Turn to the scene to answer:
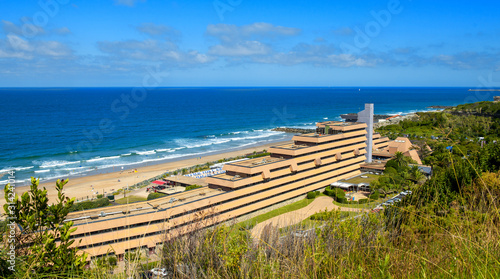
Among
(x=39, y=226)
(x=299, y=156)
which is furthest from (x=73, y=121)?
(x=39, y=226)

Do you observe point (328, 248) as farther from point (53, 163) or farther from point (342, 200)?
point (53, 163)

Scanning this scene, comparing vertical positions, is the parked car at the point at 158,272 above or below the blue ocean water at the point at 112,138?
above

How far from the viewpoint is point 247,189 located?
32.9 meters

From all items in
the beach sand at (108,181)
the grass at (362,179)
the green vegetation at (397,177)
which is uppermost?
the green vegetation at (397,177)

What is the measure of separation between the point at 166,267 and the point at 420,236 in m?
5.51

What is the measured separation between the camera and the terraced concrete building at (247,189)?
23719 mm

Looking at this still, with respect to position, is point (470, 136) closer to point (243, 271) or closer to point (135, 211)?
point (135, 211)

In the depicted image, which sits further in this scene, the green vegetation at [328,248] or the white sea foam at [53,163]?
the white sea foam at [53,163]

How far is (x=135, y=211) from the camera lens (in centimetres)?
2667

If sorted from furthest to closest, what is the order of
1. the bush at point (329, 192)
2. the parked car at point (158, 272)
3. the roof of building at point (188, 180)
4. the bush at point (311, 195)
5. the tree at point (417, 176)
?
the roof of building at point (188, 180) → the bush at point (329, 192) → the bush at point (311, 195) → the tree at point (417, 176) → the parked car at point (158, 272)

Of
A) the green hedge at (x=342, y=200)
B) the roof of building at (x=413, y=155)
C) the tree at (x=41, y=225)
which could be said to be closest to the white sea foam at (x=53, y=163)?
the green hedge at (x=342, y=200)

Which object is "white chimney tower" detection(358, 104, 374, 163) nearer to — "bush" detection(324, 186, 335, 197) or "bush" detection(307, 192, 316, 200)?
"bush" detection(324, 186, 335, 197)

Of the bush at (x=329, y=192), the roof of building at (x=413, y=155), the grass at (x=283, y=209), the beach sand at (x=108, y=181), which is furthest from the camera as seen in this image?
the roof of building at (x=413, y=155)

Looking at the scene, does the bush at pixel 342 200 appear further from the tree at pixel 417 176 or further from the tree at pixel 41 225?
the tree at pixel 41 225
